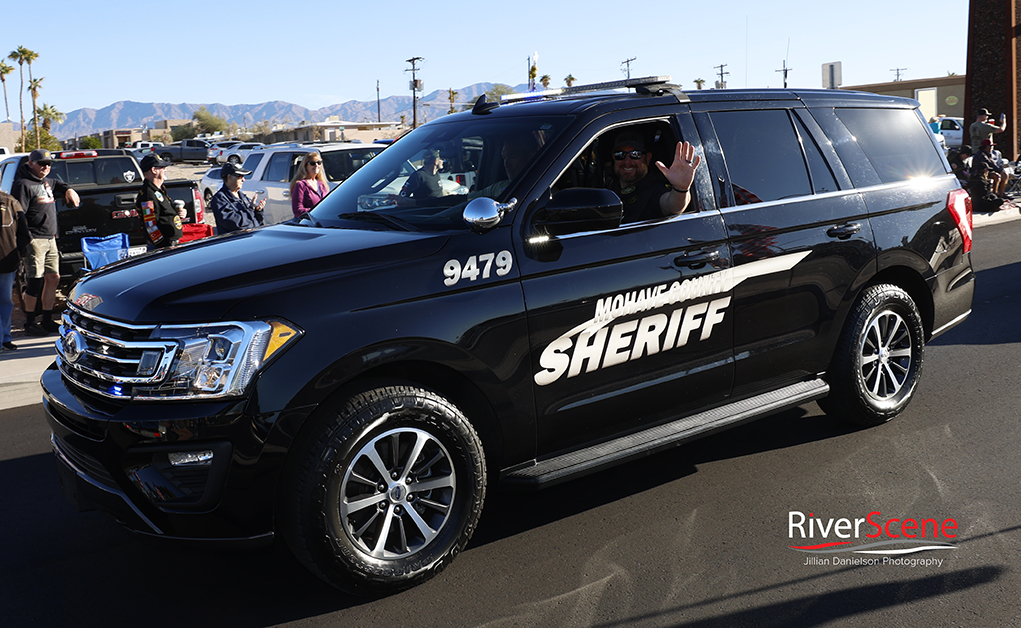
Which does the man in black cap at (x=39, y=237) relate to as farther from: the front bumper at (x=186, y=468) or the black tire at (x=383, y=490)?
the black tire at (x=383, y=490)

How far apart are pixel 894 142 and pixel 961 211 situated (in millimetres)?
698

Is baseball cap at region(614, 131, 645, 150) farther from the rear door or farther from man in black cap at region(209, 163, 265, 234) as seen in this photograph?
man in black cap at region(209, 163, 265, 234)

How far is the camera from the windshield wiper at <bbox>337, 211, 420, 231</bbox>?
3.91 metres

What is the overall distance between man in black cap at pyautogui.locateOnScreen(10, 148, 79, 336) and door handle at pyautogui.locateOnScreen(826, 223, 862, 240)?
7.82m

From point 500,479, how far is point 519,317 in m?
0.75

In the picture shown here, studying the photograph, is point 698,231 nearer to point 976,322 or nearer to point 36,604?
point 36,604

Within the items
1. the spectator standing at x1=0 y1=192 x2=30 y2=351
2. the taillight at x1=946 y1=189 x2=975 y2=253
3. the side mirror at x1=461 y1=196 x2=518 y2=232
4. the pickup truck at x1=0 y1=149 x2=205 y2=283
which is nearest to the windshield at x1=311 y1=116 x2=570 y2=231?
the side mirror at x1=461 y1=196 x2=518 y2=232

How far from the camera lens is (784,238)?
4.58 m

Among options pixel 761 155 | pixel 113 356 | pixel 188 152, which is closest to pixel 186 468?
pixel 113 356

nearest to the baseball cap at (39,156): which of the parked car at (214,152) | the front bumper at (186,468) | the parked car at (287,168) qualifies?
the parked car at (287,168)

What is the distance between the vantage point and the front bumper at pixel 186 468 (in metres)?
3.05

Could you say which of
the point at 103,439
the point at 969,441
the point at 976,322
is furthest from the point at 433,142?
the point at 976,322

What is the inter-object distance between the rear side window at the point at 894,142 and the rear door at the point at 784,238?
391 millimetres

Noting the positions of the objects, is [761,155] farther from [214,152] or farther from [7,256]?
[214,152]
